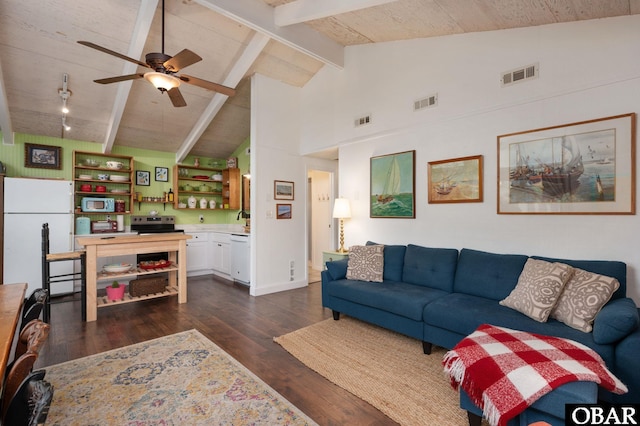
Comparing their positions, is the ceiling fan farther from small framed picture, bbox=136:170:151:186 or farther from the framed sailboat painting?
small framed picture, bbox=136:170:151:186

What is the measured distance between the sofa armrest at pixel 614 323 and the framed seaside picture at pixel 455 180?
1.58 metres

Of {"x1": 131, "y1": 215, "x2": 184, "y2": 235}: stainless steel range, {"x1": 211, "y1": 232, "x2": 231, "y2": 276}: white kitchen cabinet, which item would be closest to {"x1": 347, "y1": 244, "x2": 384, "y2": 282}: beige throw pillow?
{"x1": 211, "y1": 232, "x2": 231, "y2": 276}: white kitchen cabinet

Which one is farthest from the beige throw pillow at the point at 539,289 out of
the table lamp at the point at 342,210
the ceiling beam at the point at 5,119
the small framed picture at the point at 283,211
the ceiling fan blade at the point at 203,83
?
the ceiling beam at the point at 5,119

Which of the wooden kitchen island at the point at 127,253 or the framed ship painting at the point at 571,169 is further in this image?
the wooden kitchen island at the point at 127,253

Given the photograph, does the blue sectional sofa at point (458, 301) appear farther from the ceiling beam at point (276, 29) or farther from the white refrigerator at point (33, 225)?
the white refrigerator at point (33, 225)

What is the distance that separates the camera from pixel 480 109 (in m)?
3.29

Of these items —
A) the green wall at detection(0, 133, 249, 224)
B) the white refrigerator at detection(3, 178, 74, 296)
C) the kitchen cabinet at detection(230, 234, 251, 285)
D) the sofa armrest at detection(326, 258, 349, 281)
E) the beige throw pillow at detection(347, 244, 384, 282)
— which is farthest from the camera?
the kitchen cabinet at detection(230, 234, 251, 285)

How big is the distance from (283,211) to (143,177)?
3.25 metres

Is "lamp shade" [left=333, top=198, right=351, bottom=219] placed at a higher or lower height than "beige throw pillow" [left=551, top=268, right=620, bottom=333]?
higher

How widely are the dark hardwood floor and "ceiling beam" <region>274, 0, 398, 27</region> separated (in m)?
3.28

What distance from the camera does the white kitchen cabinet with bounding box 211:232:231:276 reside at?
605 centimetres

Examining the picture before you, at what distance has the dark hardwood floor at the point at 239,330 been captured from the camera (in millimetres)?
2133

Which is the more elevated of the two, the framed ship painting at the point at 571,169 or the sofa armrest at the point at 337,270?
the framed ship painting at the point at 571,169

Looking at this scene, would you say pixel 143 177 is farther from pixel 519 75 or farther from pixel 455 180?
pixel 519 75
